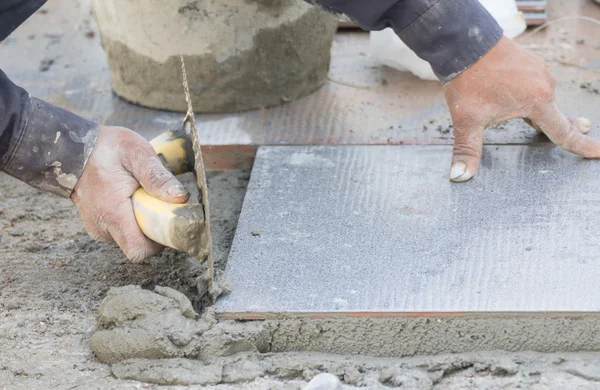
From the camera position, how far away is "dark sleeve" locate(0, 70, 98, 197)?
76.2 inches

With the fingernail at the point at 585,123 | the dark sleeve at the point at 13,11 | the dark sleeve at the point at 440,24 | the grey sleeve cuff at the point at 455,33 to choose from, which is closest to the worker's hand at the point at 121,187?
the dark sleeve at the point at 13,11

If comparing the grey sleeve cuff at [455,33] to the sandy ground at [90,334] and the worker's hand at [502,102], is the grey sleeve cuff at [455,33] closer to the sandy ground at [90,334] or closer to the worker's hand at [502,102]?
the worker's hand at [502,102]

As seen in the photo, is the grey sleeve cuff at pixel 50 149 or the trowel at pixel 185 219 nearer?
the trowel at pixel 185 219

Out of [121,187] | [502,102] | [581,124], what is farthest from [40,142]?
[581,124]

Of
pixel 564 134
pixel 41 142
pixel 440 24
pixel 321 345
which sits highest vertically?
pixel 440 24

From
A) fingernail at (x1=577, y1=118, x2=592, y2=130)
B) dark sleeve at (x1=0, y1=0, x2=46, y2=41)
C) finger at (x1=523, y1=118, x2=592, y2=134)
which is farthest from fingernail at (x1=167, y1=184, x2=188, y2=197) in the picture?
fingernail at (x1=577, y1=118, x2=592, y2=130)

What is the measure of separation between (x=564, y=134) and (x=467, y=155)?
295 millimetres

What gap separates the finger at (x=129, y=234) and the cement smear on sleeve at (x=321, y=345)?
11 centimetres

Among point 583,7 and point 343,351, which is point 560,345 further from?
point 583,7

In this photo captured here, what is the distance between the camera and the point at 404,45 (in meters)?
2.93

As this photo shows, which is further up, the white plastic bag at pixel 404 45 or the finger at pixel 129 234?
the finger at pixel 129 234

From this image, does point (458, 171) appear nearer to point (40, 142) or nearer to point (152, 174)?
point (152, 174)

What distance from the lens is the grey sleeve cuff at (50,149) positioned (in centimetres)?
194

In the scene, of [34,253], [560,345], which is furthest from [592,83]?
[34,253]
